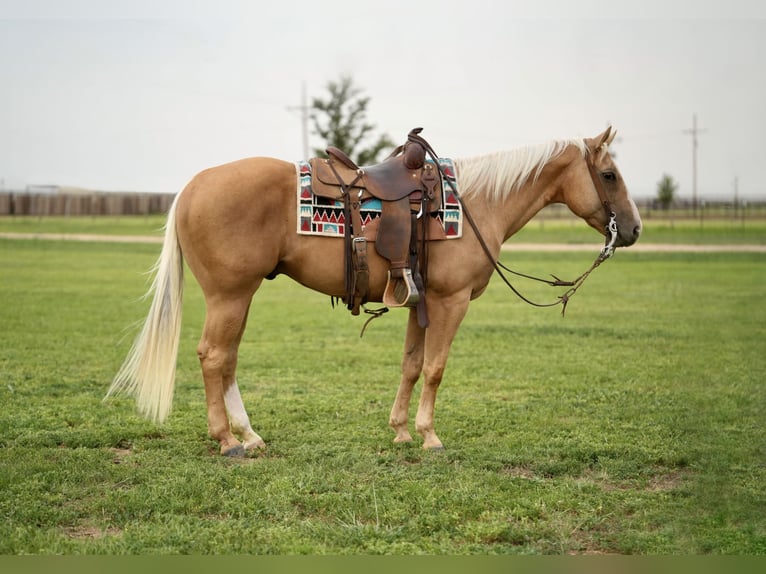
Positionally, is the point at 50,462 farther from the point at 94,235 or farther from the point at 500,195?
the point at 94,235

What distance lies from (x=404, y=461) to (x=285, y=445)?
89cm

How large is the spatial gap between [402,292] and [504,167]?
122cm

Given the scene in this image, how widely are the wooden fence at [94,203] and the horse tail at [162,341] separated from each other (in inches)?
1180

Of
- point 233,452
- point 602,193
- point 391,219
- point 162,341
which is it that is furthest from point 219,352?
point 602,193

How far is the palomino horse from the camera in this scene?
17.5 ft

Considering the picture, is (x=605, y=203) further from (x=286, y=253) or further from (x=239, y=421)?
(x=239, y=421)

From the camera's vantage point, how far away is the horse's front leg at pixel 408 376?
5.85 m

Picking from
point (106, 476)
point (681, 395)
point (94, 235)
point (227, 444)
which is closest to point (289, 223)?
point (227, 444)

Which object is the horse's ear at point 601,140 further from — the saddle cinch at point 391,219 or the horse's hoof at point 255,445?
the horse's hoof at point 255,445

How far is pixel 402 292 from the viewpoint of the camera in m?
5.56

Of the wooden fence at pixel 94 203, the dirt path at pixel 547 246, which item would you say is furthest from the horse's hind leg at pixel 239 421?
the wooden fence at pixel 94 203

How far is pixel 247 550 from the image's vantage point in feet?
12.3

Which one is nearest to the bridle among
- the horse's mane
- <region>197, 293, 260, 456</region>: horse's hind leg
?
the horse's mane

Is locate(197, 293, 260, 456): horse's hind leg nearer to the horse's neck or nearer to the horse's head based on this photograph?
the horse's neck
